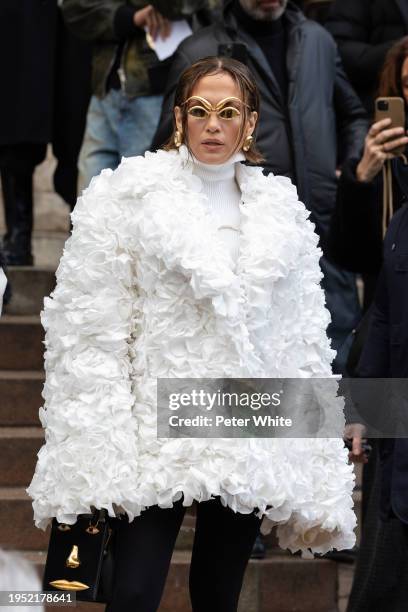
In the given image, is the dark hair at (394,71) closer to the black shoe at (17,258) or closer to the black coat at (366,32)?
the black coat at (366,32)

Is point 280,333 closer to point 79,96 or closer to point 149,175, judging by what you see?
point 149,175

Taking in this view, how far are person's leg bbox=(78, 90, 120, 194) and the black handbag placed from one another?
3.17 m

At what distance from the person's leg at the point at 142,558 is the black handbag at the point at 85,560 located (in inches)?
1.2

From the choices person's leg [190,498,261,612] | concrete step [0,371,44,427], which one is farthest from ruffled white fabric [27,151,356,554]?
concrete step [0,371,44,427]

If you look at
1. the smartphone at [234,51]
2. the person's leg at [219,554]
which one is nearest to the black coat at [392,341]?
the person's leg at [219,554]

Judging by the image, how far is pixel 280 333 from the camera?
437 centimetres

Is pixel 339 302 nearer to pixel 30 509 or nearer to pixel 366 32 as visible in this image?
pixel 366 32

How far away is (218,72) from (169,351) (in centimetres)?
89

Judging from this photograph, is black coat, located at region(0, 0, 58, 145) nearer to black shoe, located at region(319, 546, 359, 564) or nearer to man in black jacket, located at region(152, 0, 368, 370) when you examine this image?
man in black jacket, located at region(152, 0, 368, 370)

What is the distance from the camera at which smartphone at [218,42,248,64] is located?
5871mm

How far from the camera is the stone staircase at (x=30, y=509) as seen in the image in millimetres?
6020

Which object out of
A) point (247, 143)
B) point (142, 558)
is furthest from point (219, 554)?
point (247, 143)

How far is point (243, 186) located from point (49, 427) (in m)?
0.95

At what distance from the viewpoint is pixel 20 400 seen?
6.78 m
